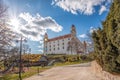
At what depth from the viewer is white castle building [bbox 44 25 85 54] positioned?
8819 cm

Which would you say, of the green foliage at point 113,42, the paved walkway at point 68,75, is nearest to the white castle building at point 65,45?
the paved walkway at point 68,75

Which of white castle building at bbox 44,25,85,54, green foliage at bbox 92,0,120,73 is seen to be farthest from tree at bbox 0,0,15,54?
white castle building at bbox 44,25,85,54

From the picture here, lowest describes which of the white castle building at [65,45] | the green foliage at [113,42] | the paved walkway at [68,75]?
the paved walkway at [68,75]

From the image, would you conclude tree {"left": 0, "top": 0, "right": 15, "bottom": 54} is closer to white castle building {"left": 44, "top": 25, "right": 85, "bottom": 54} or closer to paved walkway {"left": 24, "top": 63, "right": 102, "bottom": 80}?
paved walkway {"left": 24, "top": 63, "right": 102, "bottom": 80}

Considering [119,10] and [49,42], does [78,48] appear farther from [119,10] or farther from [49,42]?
[119,10]

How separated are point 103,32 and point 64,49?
83520mm

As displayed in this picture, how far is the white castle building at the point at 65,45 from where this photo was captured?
289ft

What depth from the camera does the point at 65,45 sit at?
99375 mm

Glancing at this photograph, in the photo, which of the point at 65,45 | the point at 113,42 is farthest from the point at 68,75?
the point at 65,45

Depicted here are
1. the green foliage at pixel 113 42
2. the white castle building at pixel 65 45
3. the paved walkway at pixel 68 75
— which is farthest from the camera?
the white castle building at pixel 65 45

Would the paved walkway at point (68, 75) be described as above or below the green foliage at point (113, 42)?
below

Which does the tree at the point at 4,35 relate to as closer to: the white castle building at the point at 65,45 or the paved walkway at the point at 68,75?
the paved walkway at the point at 68,75

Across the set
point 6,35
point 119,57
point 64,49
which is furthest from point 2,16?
point 64,49

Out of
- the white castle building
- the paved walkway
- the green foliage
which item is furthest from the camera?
the white castle building
